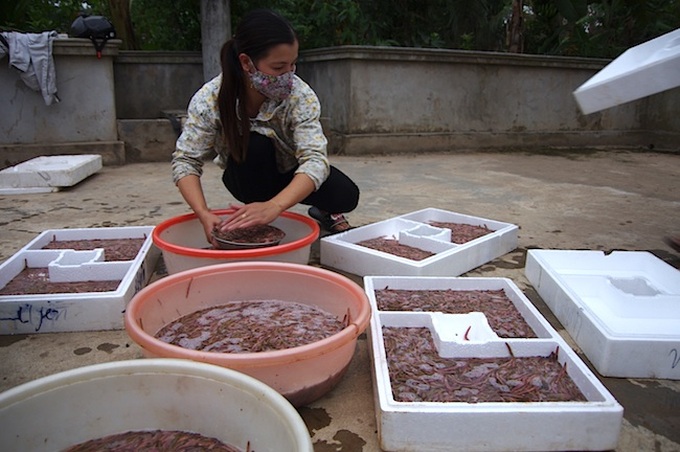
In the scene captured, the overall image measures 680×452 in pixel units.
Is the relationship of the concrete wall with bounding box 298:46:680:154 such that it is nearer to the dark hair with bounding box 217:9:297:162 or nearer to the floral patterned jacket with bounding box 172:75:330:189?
the floral patterned jacket with bounding box 172:75:330:189

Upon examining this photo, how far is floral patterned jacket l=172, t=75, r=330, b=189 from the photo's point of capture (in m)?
2.09

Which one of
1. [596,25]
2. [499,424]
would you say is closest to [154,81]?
[499,424]

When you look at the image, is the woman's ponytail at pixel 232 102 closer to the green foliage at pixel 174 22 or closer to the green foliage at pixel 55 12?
the green foliage at pixel 174 22

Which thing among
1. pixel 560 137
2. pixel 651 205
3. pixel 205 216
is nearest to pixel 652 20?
pixel 560 137

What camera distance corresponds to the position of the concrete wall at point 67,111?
4.77 metres

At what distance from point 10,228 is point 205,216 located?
1502mm

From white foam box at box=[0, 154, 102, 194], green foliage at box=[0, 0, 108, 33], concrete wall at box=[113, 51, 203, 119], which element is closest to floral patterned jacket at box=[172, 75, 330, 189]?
white foam box at box=[0, 154, 102, 194]

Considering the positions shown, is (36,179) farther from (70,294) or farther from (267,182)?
(70,294)

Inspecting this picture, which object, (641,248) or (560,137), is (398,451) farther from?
(560,137)

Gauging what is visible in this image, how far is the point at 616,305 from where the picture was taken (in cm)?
178

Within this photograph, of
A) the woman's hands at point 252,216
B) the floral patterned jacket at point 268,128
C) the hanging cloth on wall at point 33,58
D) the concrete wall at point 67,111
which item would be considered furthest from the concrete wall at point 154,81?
the woman's hands at point 252,216

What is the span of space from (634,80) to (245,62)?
1.28m

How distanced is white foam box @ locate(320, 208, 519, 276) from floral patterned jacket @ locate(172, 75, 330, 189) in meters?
0.35

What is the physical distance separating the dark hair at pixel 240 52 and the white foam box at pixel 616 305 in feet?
4.16
